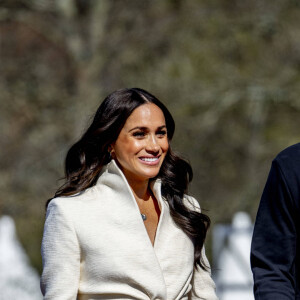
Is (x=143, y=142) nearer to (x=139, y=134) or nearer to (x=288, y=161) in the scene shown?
(x=139, y=134)

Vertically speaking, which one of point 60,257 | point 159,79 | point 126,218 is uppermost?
point 159,79

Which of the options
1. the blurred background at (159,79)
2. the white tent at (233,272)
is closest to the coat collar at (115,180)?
the white tent at (233,272)

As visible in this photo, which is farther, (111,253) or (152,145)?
(152,145)

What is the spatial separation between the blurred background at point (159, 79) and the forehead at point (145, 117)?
8135 mm

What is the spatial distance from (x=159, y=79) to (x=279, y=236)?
34.9 feet

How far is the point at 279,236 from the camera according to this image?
2916mm

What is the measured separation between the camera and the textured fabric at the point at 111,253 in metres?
3.49

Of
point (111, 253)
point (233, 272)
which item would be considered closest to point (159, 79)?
point (233, 272)

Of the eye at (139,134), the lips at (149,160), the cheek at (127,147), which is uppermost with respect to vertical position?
the eye at (139,134)

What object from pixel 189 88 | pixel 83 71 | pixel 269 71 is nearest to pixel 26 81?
pixel 83 71

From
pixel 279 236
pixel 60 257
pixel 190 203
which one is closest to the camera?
pixel 279 236

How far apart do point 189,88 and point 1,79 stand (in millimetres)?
3026

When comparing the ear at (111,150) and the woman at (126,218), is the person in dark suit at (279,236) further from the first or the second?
the ear at (111,150)

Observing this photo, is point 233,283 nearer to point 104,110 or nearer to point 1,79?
point 104,110
